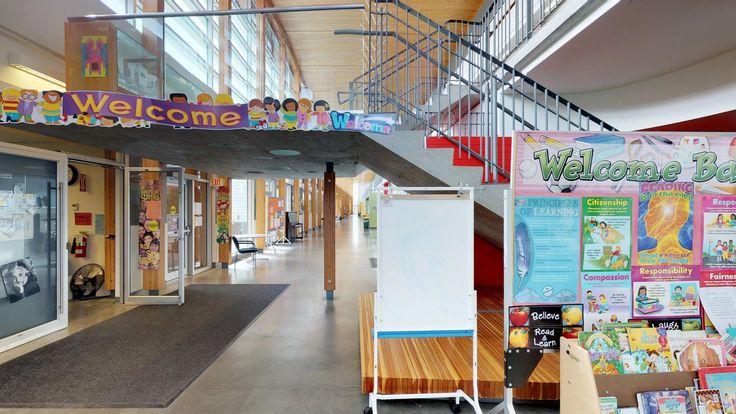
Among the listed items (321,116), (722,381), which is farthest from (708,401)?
(321,116)

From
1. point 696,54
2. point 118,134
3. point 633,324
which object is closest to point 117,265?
point 118,134

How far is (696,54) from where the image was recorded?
3.58 meters

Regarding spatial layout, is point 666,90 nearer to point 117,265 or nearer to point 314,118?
point 314,118

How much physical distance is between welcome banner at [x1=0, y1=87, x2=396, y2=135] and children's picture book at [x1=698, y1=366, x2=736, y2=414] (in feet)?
8.64

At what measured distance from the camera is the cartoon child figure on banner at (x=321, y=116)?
3207 mm

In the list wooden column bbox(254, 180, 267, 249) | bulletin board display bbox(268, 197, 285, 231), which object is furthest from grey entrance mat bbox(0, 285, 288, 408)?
bulletin board display bbox(268, 197, 285, 231)

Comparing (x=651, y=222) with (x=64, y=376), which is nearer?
(x=651, y=222)

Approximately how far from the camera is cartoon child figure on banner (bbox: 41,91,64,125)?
3066mm

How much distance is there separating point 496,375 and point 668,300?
1267 millimetres

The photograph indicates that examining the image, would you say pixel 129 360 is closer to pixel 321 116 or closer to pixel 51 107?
pixel 51 107

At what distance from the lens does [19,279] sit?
3.81 metres

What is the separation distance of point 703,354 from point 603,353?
57 cm

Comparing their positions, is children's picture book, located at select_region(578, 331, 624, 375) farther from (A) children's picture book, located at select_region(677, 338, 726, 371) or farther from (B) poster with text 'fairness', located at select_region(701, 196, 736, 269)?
(B) poster with text 'fairness', located at select_region(701, 196, 736, 269)

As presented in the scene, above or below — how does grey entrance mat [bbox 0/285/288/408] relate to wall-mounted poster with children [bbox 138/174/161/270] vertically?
below
